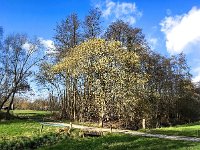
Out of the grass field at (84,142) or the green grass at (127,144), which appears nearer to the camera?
the green grass at (127,144)

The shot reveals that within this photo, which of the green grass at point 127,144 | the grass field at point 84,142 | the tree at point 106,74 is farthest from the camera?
the tree at point 106,74

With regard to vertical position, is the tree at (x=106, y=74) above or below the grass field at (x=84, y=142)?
above

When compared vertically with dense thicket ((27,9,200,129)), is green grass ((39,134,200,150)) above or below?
below

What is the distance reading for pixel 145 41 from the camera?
233 feet

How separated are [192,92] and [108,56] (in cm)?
3261

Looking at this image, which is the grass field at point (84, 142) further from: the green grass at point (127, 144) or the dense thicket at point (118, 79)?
the dense thicket at point (118, 79)

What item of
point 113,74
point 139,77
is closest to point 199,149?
point 113,74

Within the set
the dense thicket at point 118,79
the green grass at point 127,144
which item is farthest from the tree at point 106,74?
the green grass at point 127,144

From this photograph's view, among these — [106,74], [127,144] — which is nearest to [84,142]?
[127,144]

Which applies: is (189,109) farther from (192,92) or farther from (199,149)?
(199,149)

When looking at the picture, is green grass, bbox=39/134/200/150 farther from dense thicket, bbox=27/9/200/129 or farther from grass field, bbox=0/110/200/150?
dense thicket, bbox=27/9/200/129

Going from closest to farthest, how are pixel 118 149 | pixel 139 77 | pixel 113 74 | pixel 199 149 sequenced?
pixel 199 149 → pixel 118 149 → pixel 113 74 → pixel 139 77

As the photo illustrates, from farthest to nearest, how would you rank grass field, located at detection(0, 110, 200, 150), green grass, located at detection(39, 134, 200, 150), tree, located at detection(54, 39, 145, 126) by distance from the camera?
tree, located at detection(54, 39, 145, 126) → grass field, located at detection(0, 110, 200, 150) → green grass, located at detection(39, 134, 200, 150)

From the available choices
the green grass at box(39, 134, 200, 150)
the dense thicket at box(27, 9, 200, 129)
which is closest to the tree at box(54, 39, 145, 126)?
the dense thicket at box(27, 9, 200, 129)
